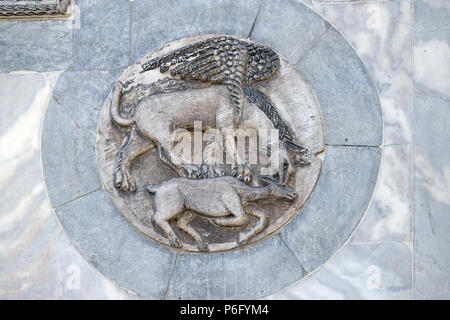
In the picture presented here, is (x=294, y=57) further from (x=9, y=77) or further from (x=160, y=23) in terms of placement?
(x=9, y=77)

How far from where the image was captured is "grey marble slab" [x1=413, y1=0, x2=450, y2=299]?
24.1 ft

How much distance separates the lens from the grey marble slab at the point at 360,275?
289 inches

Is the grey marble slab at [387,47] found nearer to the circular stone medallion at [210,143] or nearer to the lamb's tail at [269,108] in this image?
the circular stone medallion at [210,143]

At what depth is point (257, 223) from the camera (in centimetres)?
747

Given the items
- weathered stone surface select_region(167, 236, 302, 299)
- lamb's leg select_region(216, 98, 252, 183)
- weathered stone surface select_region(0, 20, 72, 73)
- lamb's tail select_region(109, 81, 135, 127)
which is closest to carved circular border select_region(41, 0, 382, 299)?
weathered stone surface select_region(167, 236, 302, 299)

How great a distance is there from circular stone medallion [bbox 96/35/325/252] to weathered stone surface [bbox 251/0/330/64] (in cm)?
11

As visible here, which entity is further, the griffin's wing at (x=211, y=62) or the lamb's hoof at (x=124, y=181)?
the griffin's wing at (x=211, y=62)

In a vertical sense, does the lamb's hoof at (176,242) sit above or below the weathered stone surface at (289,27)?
below

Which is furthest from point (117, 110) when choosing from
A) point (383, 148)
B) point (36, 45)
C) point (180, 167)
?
point (383, 148)

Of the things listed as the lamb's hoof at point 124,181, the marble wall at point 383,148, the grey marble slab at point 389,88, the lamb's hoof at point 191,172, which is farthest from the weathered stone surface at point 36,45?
the grey marble slab at point 389,88

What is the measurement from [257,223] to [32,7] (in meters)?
2.72

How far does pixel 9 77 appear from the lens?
8016 millimetres

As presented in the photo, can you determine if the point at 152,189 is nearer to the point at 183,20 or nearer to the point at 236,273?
the point at 236,273
